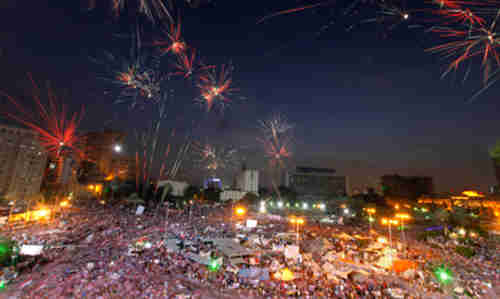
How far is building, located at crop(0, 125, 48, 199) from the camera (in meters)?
35.4

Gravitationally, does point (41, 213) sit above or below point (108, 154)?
below

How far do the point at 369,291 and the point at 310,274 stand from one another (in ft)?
5.79

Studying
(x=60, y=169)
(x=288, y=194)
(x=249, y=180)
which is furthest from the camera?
(x=249, y=180)

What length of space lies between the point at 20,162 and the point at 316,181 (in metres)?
68.4

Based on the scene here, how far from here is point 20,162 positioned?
3706 cm

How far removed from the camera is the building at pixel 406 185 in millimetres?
45847

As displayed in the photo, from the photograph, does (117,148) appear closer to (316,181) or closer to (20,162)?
(20,162)

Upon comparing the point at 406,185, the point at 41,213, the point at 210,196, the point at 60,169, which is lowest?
the point at 210,196

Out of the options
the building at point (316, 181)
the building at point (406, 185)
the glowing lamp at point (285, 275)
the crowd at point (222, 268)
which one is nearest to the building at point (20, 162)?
the crowd at point (222, 268)

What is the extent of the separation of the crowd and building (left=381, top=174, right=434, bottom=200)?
40.0 m

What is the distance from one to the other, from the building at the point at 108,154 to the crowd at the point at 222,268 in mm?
39043

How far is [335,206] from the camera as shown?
29.5 m

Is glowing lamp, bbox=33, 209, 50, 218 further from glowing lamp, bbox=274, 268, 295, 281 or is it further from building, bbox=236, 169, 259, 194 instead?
building, bbox=236, 169, 259, 194

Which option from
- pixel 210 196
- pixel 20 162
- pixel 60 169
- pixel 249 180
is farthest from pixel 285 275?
pixel 249 180
